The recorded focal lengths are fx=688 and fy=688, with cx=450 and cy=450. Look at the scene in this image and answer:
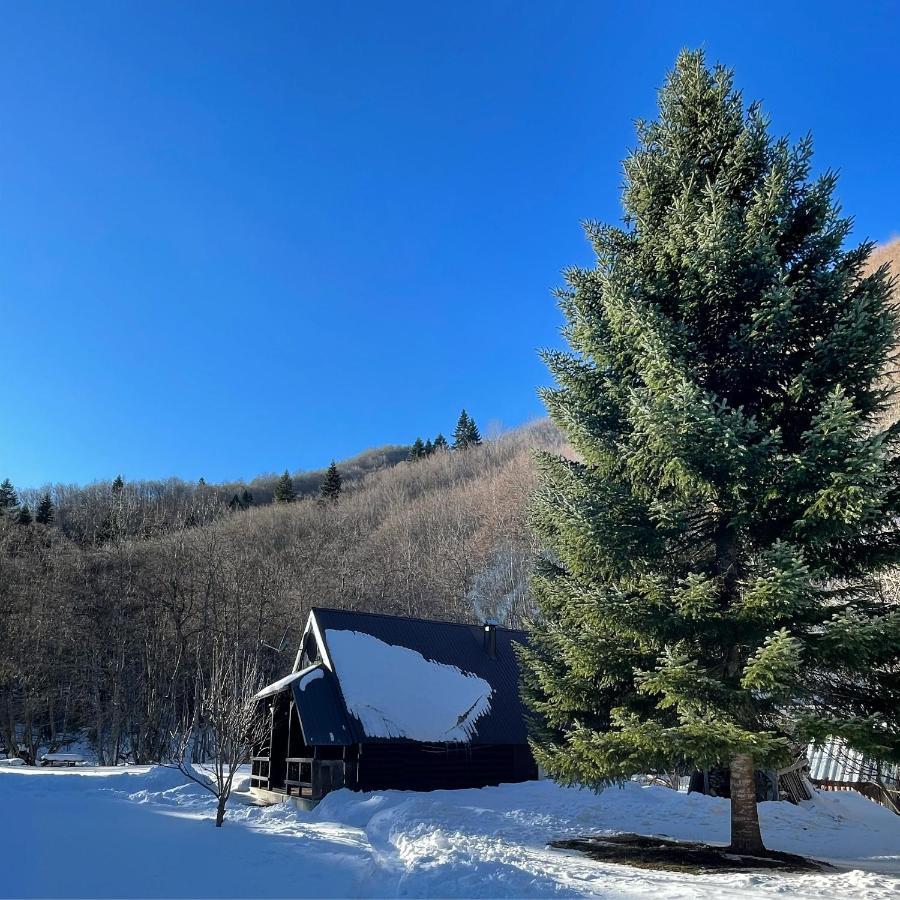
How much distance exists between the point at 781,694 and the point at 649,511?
3057mm

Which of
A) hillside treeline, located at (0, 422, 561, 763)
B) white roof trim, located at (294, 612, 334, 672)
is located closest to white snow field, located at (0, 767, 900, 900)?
white roof trim, located at (294, 612, 334, 672)

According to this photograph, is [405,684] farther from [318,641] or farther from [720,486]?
[720,486]

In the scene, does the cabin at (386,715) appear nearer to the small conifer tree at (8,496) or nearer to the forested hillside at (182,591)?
the forested hillside at (182,591)

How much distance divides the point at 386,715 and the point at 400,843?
7485mm

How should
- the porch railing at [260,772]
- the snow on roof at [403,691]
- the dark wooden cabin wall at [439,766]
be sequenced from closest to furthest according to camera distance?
the dark wooden cabin wall at [439,766] < the snow on roof at [403,691] < the porch railing at [260,772]

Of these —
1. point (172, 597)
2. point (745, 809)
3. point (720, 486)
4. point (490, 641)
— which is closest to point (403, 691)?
point (490, 641)

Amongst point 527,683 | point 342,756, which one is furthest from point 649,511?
point 342,756

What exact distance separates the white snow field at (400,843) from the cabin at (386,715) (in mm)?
1071

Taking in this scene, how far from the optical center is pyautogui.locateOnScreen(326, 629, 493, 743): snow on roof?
61.2ft

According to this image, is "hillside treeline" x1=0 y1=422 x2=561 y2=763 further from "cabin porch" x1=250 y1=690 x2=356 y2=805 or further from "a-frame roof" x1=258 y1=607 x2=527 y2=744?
"a-frame roof" x1=258 y1=607 x2=527 y2=744

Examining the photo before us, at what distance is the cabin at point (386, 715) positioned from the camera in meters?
18.2

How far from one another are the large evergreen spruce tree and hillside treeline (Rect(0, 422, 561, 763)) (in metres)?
24.4

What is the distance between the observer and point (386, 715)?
61.3ft

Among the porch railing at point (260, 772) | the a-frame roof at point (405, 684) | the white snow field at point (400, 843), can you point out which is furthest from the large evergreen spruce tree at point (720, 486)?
the porch railing at point (260, 772)
